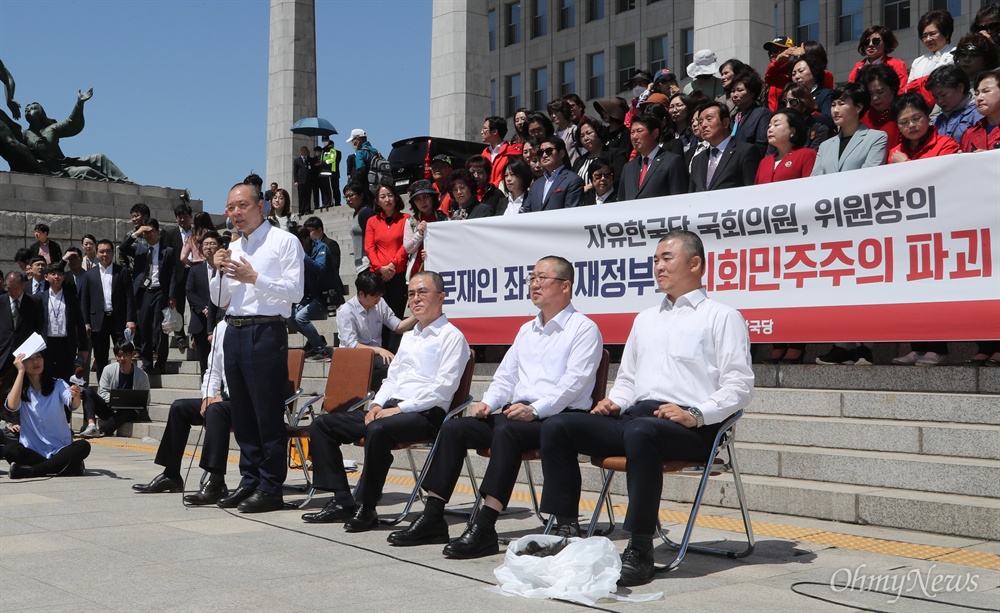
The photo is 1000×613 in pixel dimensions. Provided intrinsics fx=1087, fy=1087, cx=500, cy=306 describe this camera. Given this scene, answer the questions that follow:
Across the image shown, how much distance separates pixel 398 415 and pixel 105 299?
1061cm

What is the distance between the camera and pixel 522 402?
263 inches

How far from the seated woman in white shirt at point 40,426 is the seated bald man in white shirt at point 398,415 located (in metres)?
3.67

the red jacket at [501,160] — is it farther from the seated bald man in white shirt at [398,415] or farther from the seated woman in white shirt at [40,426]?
the seated bald man in white shirt at [398,415]

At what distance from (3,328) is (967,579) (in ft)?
39.6

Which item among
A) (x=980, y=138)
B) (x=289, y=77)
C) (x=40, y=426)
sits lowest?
(x=40, y=426)

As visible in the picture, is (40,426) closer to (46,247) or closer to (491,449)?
(491,449)

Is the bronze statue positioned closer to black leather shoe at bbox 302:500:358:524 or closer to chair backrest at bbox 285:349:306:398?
chair backrest at bbox 285:349:306:398

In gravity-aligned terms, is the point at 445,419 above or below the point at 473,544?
above

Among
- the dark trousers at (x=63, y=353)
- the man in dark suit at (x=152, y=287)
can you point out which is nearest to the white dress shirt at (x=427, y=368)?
the dark trousers at (x=63, y=353)

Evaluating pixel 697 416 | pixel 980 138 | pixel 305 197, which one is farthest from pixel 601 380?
pixel 305 197

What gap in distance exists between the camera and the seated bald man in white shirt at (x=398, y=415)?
705 cm

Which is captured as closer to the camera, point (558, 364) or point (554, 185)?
point (558, 364)

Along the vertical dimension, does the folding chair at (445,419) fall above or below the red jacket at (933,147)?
below

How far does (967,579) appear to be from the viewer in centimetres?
523
